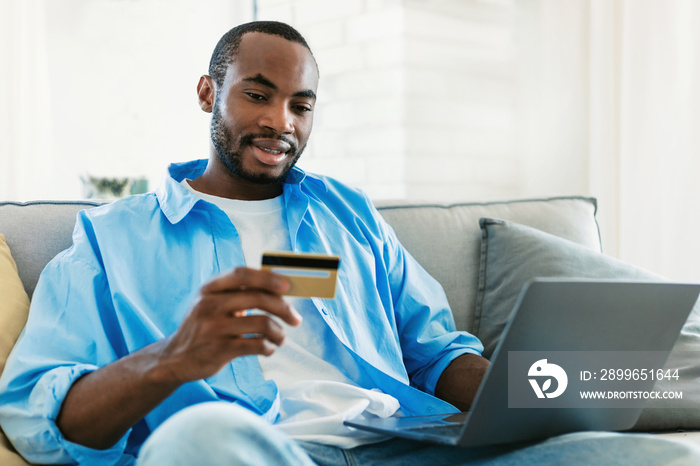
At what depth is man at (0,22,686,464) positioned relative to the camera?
81 centimetres

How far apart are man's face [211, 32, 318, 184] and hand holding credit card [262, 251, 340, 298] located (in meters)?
0.62

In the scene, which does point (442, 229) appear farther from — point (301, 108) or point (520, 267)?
point (301, 108)

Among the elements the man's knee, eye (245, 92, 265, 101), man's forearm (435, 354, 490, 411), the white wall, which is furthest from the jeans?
the white wall

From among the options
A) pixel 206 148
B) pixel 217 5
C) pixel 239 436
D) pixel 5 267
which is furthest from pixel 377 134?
pixel 239 436

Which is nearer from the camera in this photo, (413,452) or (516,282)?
(413,452)

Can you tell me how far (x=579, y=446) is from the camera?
89 cm

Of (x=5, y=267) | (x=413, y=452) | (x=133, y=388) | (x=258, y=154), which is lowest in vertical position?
(x=413, y=452)

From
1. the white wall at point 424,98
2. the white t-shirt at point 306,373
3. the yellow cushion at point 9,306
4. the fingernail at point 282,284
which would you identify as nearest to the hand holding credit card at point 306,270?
the fingernail at point 282,284

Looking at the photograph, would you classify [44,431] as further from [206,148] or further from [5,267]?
[206,148]

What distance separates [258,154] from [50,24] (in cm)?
128

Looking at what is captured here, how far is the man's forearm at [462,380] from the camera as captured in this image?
1250 mm

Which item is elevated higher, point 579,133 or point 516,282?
point 579,133

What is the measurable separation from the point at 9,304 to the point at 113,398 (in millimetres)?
363

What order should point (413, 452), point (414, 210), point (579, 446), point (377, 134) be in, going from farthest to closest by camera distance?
point (377, 134), point (414, 210), point (413, 452), point (579, 446)
